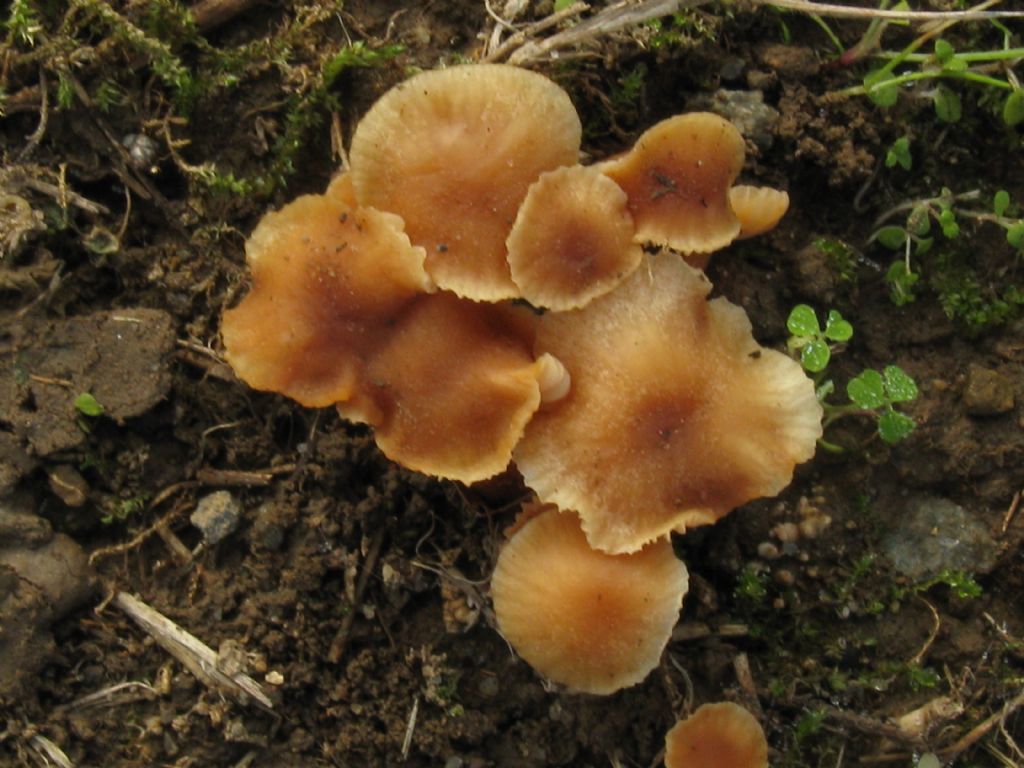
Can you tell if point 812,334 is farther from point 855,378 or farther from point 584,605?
point 584,605

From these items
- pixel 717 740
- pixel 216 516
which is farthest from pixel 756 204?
pixel 216 516

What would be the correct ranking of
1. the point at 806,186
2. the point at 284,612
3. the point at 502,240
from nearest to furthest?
the point at 502,240, the point at 284,612, the point at 806,186

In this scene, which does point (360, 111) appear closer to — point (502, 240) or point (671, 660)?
point (502, 240)

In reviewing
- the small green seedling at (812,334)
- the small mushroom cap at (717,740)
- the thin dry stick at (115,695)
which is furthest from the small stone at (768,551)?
the thin dry stick at (115,695)

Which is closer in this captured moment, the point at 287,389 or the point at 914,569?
the point at 287,389

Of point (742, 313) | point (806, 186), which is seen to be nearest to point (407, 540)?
point (742, 313)
